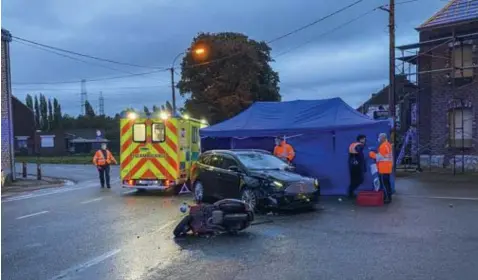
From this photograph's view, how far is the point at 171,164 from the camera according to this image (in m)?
17.4

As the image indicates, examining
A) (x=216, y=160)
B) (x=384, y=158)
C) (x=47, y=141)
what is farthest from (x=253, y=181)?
(x=47, y=141)

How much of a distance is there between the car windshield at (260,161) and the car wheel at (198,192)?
1.74 metres

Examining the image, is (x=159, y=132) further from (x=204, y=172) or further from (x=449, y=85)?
(x=449, y=85)

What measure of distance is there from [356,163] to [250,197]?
14.1 feet

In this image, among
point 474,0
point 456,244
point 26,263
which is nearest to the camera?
point 26,263

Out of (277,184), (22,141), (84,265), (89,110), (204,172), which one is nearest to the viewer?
(84,265)

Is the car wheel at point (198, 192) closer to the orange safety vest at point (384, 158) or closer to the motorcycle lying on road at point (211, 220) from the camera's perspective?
the orange safety vest at point (384, 158)

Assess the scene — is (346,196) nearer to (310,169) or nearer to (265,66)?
(310,169)

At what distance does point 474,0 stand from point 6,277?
2724 cm

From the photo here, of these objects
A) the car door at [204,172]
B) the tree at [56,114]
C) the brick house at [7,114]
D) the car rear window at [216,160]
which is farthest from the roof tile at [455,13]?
the tree at [56,114]

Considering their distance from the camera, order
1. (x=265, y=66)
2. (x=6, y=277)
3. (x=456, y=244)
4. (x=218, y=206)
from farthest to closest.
Answer: (x=265, y=66)
(x=218, y=206)
(x=456, y=244)
(x=6, y=277)

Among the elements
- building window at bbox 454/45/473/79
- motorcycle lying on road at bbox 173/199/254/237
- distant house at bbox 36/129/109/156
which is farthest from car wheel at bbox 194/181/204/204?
distant house at bbox 36/129/109/156

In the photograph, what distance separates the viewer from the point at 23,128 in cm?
8056

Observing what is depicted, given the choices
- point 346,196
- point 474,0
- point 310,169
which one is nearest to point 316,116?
point 310,169
